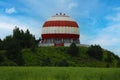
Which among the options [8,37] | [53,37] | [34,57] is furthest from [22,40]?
[53,37]

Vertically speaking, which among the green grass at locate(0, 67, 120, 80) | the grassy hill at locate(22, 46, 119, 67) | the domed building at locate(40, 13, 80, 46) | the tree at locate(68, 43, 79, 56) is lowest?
the green grass at locate(0, 67, 120, 80)

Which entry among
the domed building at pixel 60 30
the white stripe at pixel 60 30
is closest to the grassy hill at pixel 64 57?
the domed building at pixel 60 30

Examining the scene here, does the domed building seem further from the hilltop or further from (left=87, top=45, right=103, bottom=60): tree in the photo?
(left=87, top=45, right=103, bottom=60): tree

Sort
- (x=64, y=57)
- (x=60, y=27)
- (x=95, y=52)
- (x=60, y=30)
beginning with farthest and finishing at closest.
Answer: (x=60, y=27) < (x=60, y=30) < (x=95, y=52) < (x=64, y=57)

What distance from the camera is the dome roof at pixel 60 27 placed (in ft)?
464

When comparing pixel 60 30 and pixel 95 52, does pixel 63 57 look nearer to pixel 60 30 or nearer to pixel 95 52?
pixel 95 52

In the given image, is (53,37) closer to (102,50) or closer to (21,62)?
(102,50)

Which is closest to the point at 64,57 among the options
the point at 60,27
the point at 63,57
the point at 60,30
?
the point at 63,57

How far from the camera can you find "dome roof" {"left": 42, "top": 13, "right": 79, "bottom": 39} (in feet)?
464

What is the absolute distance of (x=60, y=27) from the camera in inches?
5571

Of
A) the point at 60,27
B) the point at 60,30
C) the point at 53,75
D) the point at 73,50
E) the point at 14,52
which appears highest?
the point at 60,27

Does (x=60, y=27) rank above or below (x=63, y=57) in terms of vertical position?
above

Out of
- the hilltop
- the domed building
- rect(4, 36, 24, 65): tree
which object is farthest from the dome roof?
rect(4, 36, 24, 65): tree

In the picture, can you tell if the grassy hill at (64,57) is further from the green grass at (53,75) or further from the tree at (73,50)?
the green grass at (53,75)
